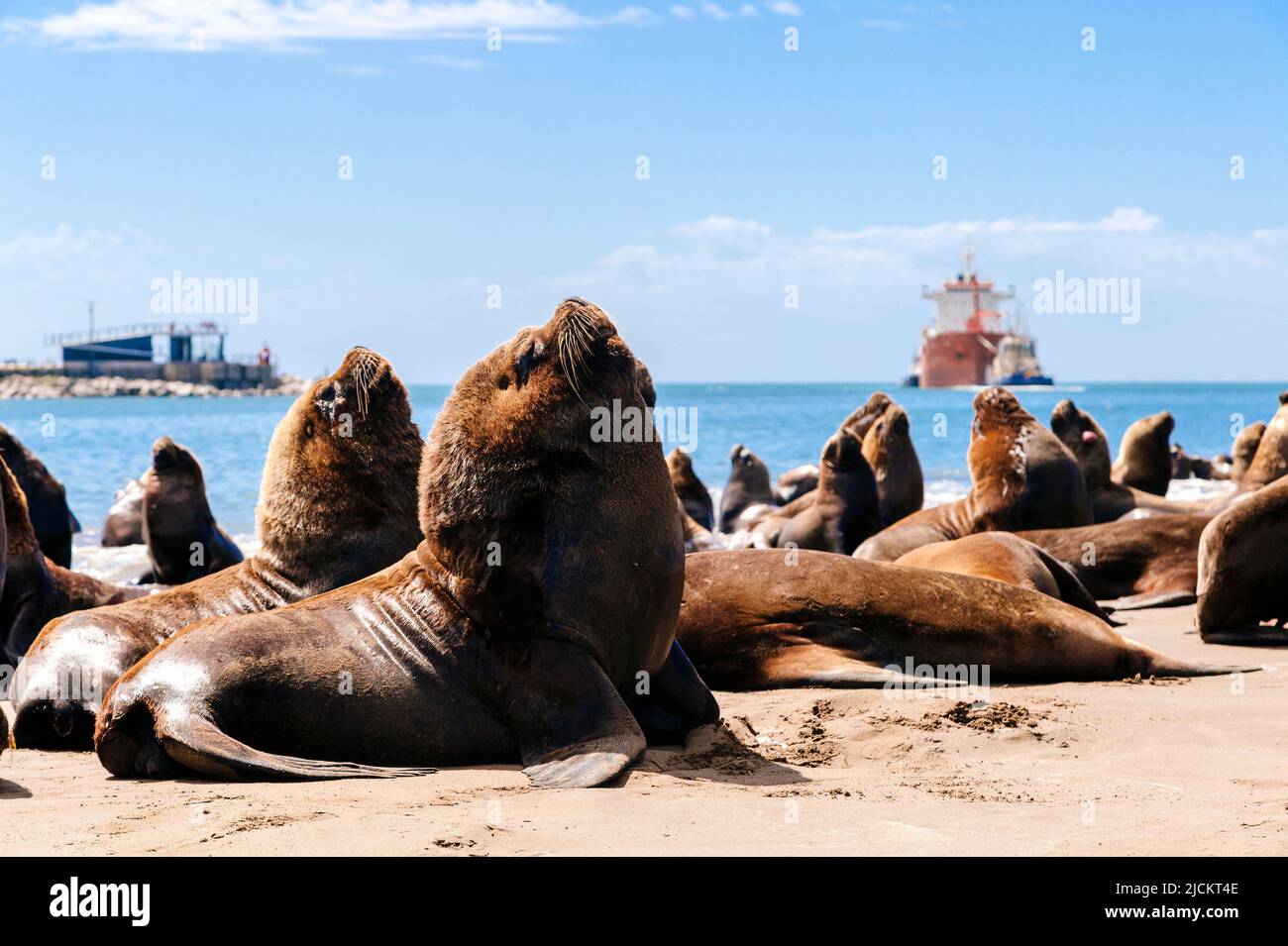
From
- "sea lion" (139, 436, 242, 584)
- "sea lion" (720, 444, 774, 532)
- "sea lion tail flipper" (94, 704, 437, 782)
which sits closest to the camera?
"sea lion tail flipper" (94, 704, 437, 782)

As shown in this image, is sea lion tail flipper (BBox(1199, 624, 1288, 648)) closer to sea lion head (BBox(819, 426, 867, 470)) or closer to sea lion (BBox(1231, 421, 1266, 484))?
sea lion head (BBox(819, 426, 867, 470))

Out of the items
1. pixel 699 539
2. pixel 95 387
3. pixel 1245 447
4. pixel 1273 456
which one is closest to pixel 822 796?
pixel 1273 456

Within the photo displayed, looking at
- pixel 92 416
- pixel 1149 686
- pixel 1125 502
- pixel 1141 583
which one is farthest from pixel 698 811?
pixel 92 416

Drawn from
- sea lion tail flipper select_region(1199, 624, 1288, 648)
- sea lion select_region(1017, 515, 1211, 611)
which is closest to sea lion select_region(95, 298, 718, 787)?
sea lion tail flipper select_region(1199, 624, 1288, 648)

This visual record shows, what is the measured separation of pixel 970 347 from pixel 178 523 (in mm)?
112532

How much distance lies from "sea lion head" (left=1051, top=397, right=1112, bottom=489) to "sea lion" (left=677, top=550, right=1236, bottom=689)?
731 centimetres

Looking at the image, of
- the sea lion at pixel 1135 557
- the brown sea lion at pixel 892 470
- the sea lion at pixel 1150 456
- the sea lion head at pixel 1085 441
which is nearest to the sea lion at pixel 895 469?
the brown sea lion at pixel 892 470

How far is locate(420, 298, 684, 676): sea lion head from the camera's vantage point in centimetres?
517

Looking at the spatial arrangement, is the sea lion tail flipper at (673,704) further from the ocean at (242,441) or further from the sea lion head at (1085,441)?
the sea lion head at (1085,441)

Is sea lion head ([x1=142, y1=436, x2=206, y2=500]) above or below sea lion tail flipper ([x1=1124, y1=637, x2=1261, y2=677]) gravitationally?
above

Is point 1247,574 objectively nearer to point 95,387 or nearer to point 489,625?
point 489,625
